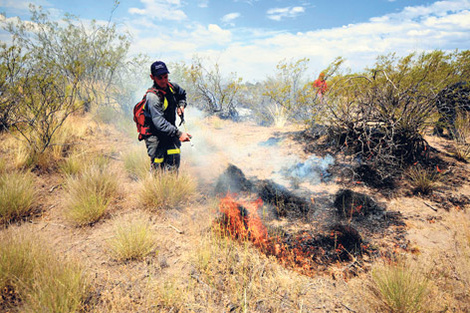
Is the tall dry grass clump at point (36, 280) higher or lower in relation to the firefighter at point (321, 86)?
lower

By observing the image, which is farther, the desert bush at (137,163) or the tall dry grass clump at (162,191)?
the desert bush at (137,163)

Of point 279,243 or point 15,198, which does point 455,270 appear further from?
point 15,198

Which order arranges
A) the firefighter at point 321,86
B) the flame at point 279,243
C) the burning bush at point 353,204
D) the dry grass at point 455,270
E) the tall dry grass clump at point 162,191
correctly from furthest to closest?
the firefighter at point 321,86 → the burning bush at point 353,204 → the tall dry grass clump at point 162,191 → the flame at point 279,243 → the dry grass at point 455,270

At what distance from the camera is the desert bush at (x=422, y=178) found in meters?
3.74

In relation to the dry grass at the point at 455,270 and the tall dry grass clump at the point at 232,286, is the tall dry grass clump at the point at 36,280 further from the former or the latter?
the dry grass at the point at 455,270

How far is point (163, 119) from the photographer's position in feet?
10.1

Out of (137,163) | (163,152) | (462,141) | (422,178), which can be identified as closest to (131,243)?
(163,152)

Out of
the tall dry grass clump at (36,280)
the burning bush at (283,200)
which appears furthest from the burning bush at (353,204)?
the tall dry grass clump at (36,280)

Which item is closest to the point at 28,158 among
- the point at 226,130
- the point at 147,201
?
the point at 147,201

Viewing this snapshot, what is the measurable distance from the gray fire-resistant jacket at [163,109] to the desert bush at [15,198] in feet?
6.43

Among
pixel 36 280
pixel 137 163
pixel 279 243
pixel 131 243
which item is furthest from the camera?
pixel 137 163

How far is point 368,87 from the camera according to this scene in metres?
4.72

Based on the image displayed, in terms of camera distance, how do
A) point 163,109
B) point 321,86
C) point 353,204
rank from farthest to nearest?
point 321,86
point 353,204
point 163,109

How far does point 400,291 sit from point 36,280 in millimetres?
2982
